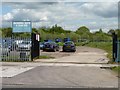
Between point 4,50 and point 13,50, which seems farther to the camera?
point 4,50

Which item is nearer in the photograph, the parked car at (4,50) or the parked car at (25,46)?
the parked car at (4,50)

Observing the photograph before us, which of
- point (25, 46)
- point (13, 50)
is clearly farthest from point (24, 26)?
point (13, 50)

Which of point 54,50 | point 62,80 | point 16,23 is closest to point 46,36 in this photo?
point 54,50

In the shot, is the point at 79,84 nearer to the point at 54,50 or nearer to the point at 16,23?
the point at 16,23

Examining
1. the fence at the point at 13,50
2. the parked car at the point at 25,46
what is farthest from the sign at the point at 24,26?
the fence at the point at 13,50

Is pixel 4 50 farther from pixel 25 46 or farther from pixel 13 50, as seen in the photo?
pixel 25 46

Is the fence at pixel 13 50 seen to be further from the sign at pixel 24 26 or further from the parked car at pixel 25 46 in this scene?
the sign at pixel 24 26

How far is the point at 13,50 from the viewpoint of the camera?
24828 millimetres

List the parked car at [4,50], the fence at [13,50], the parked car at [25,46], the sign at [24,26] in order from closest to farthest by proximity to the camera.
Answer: the fence at [13,50], the parked car at [4,50], the parked car at [25,46], the sign at [24,26]

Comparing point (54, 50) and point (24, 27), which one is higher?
point (24, 27)

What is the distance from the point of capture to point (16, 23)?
27781 mm

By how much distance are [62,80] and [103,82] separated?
1720 mm

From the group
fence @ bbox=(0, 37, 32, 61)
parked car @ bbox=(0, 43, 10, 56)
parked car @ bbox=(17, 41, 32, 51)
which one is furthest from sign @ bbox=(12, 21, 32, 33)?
parked car @ bbox=(0, 43, 10, 56)

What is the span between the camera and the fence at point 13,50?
2459 centimetres
